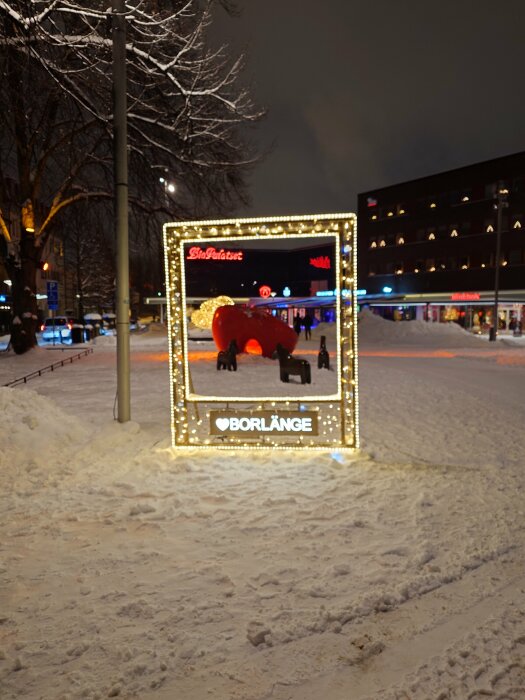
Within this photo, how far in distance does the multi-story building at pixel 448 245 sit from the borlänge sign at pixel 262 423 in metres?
41.3

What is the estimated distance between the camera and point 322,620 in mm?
3447

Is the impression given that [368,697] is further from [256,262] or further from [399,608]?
[256,262]

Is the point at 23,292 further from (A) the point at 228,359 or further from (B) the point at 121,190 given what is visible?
(B) the point at 121,190

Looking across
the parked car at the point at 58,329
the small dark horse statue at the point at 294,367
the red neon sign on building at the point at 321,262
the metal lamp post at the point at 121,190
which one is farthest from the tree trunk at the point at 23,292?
the red neon sign on building at the point at 321,262

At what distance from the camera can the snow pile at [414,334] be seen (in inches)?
1124

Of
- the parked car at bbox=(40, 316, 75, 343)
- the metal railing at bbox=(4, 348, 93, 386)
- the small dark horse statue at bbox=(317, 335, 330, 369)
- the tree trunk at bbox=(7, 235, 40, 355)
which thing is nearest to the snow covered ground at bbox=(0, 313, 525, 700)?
the metal railing at bbox=(4, 348, 93, 386)

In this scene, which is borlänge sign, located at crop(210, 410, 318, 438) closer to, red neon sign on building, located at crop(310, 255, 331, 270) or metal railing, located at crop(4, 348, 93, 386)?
metal railing, located at crop(4, 348, 93, 386)

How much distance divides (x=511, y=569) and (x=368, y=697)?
1945 mm

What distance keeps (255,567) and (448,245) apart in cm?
5273

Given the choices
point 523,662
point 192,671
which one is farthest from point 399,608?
point 192,671

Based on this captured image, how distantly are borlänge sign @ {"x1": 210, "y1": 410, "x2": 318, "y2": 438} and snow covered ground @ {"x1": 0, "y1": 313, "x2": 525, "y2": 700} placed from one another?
0.34 meters

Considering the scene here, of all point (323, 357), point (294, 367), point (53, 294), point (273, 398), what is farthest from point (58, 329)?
point (273, 398)

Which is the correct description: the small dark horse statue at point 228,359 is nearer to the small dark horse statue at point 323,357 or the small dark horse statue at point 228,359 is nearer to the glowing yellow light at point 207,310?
the small dark horse statue at point 323,357

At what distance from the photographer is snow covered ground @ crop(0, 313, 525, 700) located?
2.97 meters
